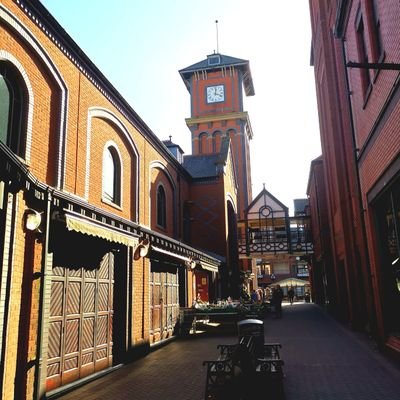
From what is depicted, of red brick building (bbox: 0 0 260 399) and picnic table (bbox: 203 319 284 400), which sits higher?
red brick building (bbox: 0 0 260 399)

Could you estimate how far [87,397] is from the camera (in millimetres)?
7016

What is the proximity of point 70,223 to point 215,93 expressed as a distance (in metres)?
37.9

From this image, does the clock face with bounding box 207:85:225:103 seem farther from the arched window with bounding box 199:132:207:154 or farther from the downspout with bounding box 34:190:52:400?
the downspout with bounding box 34:190:52:400

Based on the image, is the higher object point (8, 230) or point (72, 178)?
point (72, 178)

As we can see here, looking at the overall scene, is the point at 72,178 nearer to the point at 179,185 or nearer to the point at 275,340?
the point at 275,340

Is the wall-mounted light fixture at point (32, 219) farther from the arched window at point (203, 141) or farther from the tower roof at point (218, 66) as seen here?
the tower roof at point (218, 66)

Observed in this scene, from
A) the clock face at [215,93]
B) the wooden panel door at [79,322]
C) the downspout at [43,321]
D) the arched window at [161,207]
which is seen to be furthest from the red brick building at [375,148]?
the clock face at [215,93]

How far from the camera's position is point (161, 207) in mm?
16656

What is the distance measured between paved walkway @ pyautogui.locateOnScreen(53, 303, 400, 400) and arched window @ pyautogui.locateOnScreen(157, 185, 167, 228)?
5.21 metres

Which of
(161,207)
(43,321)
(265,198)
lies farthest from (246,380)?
(265,198)

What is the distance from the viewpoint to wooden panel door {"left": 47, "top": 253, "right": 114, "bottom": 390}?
7.60 meters

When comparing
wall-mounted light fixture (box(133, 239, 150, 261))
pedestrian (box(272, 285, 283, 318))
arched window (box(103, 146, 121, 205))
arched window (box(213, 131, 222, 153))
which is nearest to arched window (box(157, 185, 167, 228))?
arched window (box(103, 146, 121, 205))

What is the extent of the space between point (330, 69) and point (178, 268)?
9.68 m

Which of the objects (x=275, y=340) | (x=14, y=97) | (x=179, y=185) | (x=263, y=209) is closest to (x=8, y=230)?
(x=14, y=97)
